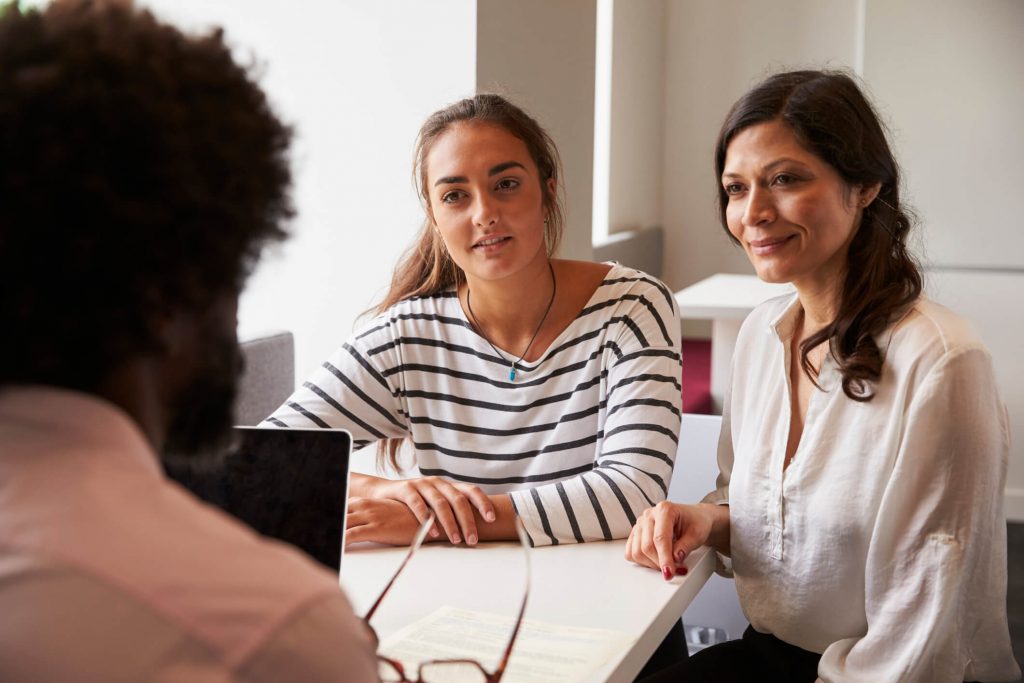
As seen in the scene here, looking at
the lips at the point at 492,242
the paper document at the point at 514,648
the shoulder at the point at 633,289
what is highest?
the lips at the point at 492,242

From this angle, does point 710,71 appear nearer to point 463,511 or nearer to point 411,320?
point 411,320

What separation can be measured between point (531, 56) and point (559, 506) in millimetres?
1774

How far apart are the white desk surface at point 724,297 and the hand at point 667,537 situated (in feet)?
4.67

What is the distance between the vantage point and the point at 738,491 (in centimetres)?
144

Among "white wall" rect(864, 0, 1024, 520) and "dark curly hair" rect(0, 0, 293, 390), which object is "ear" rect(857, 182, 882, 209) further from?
"white wall" rect(864, 0, 1024, 520)

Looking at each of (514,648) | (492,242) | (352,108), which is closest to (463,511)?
(514,648)

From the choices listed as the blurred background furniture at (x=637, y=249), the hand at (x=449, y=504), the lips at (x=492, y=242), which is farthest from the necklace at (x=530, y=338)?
the blurred background furniture at (x=637, y=249)

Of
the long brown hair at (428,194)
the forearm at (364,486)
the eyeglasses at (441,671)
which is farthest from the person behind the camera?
the long brown hair at (428,194)

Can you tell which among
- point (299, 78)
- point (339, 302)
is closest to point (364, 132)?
point (299, 78)

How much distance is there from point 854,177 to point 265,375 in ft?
4.75

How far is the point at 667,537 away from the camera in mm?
1268

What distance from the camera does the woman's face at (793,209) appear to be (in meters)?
1.41

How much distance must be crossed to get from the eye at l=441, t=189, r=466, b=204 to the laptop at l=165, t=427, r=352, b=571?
64 cm

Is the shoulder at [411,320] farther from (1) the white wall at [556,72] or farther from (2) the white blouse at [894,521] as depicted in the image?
(1) the white wall at [556,72]
